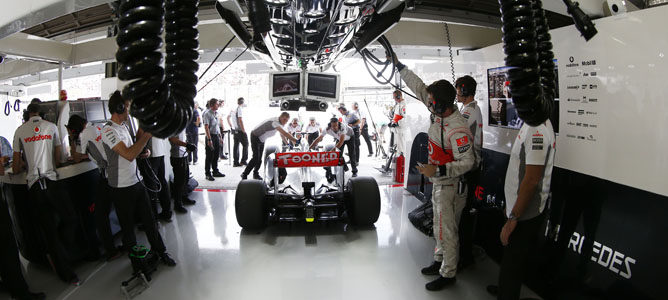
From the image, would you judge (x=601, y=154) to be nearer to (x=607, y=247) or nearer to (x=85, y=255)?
(x=607, y=247)

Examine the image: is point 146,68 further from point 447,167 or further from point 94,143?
point 94,143

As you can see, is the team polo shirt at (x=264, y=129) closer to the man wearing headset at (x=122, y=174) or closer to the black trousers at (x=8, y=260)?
the man wearing headset at (x=122, y=174)

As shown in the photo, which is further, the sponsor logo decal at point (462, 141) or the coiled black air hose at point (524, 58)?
the sponsor logo decal at point (462, 141)

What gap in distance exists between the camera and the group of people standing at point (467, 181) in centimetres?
193

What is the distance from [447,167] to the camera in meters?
2.38

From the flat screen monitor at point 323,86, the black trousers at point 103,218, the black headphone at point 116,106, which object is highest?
the flat screen monitor at point 323,86

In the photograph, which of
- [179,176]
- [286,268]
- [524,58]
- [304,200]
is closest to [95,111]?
[179,176]

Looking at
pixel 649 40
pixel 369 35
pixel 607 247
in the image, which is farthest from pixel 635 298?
pixel 369 35

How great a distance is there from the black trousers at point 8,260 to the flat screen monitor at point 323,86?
8.55 ft

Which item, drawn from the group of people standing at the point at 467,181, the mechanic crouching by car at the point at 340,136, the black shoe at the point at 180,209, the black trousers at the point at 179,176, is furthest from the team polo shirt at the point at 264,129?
the group of people standing at the point at 467,181

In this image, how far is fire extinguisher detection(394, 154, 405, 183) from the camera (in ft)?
19.3

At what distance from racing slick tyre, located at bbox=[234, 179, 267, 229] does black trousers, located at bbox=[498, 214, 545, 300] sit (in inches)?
96.5

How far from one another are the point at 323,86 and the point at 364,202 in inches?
53.9

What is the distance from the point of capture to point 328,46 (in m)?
A: 2.38
